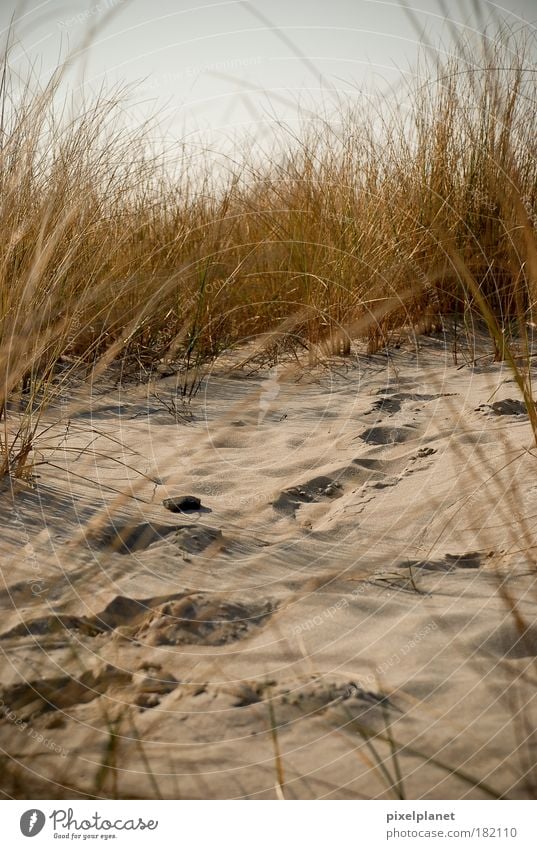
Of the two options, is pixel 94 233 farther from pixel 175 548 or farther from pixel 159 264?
pixel 175 548

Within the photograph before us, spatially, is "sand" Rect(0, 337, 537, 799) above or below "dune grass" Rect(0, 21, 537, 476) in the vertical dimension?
below

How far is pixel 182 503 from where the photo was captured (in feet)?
5.95

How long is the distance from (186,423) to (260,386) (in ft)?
1.76

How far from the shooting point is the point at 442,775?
36.6 inches

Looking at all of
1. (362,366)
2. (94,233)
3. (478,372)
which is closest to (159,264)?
(94,233)

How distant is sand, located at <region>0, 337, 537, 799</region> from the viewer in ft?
3.17
